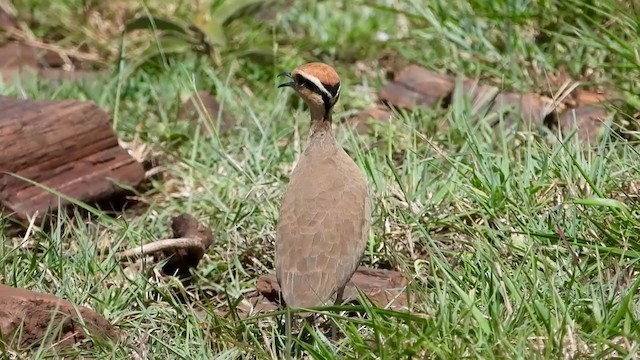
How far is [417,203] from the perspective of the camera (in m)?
5.21

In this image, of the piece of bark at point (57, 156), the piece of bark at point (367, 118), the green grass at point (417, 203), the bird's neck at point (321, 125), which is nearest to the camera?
the green grass at point (417, 203)

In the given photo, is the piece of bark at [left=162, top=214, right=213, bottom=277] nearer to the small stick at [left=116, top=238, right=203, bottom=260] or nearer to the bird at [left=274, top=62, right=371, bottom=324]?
the small stick at [left=116, top=238, right=203, bottom=260]

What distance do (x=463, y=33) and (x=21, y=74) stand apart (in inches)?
99.3

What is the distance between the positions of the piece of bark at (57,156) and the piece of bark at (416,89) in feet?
4.90

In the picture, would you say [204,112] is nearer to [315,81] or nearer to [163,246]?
[163,246]

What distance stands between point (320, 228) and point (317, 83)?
2.09 feet

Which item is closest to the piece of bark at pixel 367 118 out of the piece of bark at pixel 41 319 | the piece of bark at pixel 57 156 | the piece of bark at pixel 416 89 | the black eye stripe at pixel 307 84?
the piece of bark at pixel 416 89

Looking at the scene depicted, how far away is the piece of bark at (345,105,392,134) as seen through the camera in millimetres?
6355

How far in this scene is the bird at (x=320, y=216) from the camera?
165 inches

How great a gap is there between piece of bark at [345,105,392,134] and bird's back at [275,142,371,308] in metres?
1.51

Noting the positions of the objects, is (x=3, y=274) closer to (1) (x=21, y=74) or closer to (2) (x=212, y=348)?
(2) (x=212, y=348)

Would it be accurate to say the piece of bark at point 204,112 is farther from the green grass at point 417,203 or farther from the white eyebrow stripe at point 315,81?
the white eyebrow stripe at point 315,81

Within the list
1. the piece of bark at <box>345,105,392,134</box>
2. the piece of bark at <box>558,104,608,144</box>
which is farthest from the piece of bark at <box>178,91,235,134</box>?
the piece of bark at <box>558,104,608,144</box>

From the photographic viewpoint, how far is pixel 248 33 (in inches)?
293
